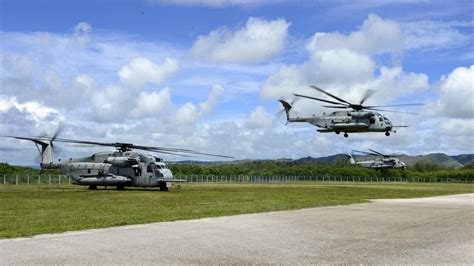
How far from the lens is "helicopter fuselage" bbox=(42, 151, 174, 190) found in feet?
136

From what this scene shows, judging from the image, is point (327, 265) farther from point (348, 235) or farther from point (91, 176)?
point (91, 176)

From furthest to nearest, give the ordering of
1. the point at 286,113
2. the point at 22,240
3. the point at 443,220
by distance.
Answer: the point at 286,113, the point at 443,220, the point at 22,240

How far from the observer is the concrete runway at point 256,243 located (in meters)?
10.7

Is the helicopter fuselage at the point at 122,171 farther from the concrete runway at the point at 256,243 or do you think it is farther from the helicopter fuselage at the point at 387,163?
the helicopter fuselage at the point at 387,163

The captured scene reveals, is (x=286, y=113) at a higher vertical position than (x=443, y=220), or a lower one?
higher

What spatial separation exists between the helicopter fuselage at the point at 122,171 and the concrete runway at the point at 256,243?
23808 millimetres

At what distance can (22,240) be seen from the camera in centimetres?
1244

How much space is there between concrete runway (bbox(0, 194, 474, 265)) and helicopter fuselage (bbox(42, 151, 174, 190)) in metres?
23.8

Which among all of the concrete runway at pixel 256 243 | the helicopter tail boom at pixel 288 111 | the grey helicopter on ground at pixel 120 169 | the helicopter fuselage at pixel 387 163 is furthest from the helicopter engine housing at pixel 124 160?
the helicopter fuselage at pixel 387 163

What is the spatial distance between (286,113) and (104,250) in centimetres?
4259

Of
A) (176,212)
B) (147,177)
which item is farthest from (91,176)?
(176,212)

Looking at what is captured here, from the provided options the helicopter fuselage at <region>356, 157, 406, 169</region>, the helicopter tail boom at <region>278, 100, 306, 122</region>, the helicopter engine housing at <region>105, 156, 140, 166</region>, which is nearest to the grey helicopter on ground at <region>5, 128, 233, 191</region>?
the helicopter engine housing at <region>105, 156, 140, 166</region>

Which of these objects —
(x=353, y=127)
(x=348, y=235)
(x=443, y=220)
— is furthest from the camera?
(x=353, y=127)

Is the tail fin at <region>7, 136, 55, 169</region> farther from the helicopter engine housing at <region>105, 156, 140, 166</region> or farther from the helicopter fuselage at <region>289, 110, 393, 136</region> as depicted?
the helicopter fuselage at <region>289, 110, 393, 136</region>
